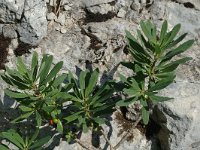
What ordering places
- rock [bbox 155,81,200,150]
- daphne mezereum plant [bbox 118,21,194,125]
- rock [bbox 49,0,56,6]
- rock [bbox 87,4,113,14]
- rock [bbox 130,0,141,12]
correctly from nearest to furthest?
1. daphne mezereum plant [bbox 118,21,194,125]
2. rock [bbox 155,81,200,150]
3. rock [bbox 49,0,56,6]
4. rock [bbox 87,4,113,14]
5. rock [bbox 130,0,141,12]

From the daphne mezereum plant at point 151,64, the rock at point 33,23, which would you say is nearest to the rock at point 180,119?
the daphne mezereum plant at point 151,64

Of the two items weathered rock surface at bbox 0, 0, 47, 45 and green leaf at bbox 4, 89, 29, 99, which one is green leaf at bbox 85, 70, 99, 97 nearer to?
green leaf at bbox 4, 89, 29, 99

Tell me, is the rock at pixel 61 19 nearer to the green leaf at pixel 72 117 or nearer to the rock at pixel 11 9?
the rock at pixel 11 9

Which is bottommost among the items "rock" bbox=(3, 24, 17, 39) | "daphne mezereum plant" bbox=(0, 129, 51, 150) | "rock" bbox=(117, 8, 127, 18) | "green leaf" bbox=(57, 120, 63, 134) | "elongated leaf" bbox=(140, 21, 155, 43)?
"daphne mezereum plant" bbox=(0, 129, 51, 150)

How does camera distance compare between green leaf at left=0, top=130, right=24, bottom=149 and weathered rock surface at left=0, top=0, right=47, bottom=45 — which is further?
weathered rock surface at left=0, top=0, right=47, bottom=45

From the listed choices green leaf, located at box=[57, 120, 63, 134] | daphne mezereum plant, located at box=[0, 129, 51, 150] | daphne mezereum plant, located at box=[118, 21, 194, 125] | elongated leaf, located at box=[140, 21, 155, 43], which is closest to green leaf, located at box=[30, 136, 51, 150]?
daphne mezereum plant, located at box=[0, 129, 51, 150]

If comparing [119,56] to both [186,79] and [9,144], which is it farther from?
[9,144]
